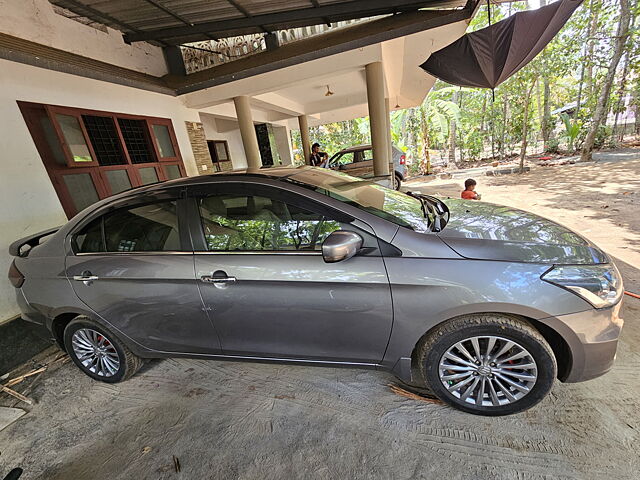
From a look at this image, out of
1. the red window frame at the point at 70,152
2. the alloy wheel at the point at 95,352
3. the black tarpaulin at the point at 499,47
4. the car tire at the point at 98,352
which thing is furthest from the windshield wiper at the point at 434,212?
the red window frame at the point at 70,152

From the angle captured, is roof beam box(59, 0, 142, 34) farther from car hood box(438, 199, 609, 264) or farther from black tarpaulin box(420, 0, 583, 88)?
car hood box(438, 199, 609, 264)

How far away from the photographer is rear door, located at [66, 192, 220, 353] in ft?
6.75

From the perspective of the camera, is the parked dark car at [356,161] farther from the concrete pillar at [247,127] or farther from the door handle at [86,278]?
the door handle at [86,278]

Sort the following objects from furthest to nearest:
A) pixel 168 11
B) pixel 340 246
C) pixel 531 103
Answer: pixel 531 103 < pixel 168 11 < pixel 340 246

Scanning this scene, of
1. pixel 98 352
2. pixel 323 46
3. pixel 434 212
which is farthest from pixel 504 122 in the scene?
pixel 98 352

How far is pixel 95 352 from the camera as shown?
253cm

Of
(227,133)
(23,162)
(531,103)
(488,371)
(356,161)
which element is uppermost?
(227,133)

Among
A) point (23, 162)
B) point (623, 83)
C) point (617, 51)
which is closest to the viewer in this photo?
point (23, 162)

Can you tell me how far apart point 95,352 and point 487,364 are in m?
3.12

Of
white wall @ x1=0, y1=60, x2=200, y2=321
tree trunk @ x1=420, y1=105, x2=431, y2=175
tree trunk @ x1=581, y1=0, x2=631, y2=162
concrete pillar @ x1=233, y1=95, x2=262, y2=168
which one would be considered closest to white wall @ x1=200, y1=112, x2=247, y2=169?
concrete pillar @ x1=233, y1=95, x2=262, y2=168

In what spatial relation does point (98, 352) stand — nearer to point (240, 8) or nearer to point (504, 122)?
point (240, 8)

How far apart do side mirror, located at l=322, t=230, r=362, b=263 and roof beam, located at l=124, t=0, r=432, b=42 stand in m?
4.55

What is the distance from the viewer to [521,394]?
5.86 ft

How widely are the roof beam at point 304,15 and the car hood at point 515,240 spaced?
4113mm
